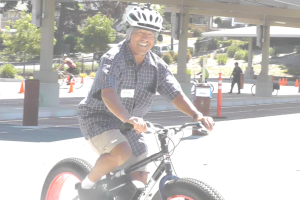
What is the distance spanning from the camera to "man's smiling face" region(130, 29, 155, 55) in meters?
4.09

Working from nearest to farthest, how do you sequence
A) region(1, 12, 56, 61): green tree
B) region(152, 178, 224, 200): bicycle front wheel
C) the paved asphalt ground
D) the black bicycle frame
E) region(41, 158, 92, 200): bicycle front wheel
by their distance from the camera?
region(152, 178, 224, 200): bicycle front wheel
the black bicycle frame
region(41, 158, 92, 200): bicycle front wheel
the paved asphalt ground
region(1, 12, 56, 61): green tree

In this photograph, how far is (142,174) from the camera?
13.6ft

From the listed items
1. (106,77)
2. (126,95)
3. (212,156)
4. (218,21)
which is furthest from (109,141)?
(218,21)

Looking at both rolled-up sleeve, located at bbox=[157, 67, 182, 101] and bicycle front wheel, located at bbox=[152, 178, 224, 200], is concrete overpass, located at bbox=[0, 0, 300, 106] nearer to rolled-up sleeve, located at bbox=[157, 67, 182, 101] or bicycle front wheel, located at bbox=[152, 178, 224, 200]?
rolled-up sleeve, located at bbox=[157, 67, 182, 101]

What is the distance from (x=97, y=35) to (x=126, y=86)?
172 feet

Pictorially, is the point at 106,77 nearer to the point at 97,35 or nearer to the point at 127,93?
the point at 127,93

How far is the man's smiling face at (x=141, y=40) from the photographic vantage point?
4.09m

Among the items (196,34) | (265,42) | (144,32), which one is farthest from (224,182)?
(196,34)

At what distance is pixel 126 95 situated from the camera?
4035mm

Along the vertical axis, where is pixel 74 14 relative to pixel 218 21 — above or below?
below

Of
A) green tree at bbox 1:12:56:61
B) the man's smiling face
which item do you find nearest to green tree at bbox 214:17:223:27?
green tree at bbox 1:12:56:61

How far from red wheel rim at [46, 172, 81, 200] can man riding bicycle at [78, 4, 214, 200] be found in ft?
1.25

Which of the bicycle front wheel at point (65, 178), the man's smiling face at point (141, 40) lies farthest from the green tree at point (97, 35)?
the man's smiling face at point (141, 40)

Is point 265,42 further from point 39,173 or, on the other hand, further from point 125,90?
point 125,90
